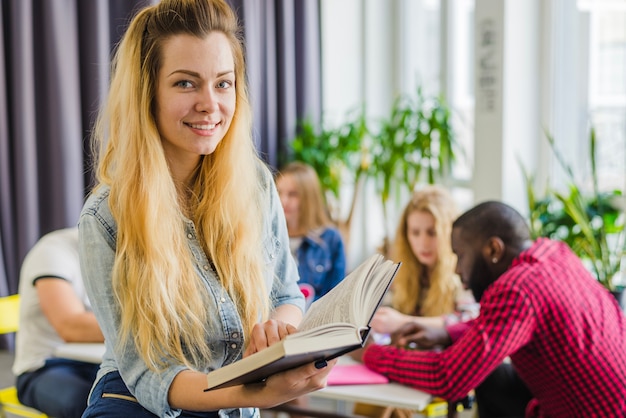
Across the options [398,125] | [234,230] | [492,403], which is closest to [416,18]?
[398,125]

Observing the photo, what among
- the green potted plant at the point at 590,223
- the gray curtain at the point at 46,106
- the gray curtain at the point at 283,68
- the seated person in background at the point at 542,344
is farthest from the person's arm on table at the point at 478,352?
the gray curtain at the point at 283,68

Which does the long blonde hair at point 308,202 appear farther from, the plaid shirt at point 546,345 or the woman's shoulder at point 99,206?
the woman's shoulder at point 99,206

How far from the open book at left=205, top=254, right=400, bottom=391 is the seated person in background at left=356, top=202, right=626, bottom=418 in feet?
2.72

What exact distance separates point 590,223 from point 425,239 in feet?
2.92

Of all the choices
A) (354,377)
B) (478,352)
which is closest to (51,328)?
(354,377)

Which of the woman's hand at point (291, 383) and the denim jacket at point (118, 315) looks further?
the denim jacket at point (118, 315)

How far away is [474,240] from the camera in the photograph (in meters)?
2.48

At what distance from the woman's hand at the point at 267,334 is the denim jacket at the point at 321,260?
2.23 meters

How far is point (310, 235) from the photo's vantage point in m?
3.79

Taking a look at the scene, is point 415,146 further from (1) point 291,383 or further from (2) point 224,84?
(1) point 291,383

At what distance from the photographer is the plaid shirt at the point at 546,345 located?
2195 millimetres

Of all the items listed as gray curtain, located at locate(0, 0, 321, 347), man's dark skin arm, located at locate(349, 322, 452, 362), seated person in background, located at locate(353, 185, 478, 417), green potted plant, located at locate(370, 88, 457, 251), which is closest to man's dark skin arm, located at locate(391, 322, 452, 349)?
man's dark skin arm, located at locate(349, 322, 452, 362)

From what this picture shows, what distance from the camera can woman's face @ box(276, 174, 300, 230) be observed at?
3.83 m

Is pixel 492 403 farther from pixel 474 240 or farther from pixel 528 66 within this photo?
pixel 528 66
